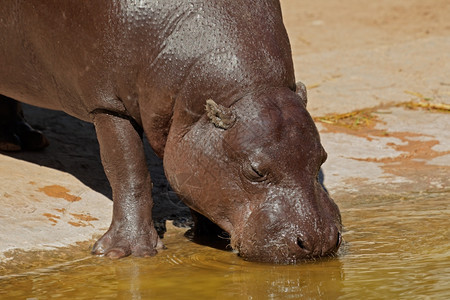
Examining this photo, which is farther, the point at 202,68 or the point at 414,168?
the point at 414,168

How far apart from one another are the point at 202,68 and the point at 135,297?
1.30 metres

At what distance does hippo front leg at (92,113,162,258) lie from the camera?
545 centimetres

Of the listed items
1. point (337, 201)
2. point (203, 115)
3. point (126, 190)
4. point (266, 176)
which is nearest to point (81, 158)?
point (126, 190)

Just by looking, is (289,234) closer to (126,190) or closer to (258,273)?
(258,273)

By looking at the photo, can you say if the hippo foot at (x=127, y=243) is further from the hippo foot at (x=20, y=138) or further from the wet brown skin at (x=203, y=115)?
the hippo foot at (x=20, y=138)

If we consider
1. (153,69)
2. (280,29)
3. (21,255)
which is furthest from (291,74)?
(21,255)

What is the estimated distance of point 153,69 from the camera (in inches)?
202

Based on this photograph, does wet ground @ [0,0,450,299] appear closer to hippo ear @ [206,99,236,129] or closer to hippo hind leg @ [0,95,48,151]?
hippo hind leg @ [0,95,48,151]

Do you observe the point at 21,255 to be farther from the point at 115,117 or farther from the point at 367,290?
the point at 367,290

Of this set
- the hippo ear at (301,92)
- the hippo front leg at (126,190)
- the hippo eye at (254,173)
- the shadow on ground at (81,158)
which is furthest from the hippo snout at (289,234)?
the shadow on ground at (81,158)

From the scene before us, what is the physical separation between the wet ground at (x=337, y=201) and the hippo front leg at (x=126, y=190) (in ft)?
0.46

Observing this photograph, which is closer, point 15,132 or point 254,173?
point 254,173

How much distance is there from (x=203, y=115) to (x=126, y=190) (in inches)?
30.1

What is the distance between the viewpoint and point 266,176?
4918mm
